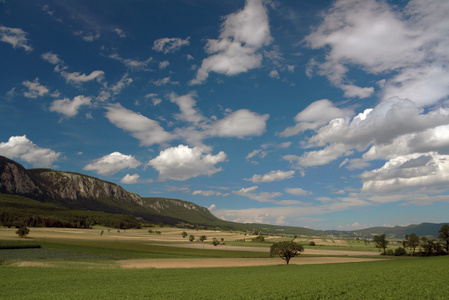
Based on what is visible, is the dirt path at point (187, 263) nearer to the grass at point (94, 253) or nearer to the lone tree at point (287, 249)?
the lone tree at point (287, 249)

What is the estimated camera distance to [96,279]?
42000 mm

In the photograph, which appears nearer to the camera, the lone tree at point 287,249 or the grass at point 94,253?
the grass at point 94,253

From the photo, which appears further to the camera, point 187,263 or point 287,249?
point 287,249

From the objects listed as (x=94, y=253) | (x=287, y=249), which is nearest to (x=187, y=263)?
(x=287, y=249)

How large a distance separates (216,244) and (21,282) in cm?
13240

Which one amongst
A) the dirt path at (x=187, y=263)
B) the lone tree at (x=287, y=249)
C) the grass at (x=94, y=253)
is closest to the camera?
the dirt path at (x=187, y=263)

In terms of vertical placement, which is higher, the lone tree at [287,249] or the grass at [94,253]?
the lone tree at [287,249]

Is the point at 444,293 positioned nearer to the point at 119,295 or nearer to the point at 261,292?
the point at 261,292

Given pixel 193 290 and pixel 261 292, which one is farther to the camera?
pixel 193 290

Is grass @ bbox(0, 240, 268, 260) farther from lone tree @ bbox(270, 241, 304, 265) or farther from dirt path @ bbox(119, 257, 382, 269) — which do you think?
lone tree @ bbox(270, 241, 304, 265)

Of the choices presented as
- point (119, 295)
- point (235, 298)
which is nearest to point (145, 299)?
point (119, 295)

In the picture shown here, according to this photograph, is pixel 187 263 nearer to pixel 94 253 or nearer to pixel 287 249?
pixel 287 249

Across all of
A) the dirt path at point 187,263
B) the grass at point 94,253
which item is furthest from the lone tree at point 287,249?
the grass at point 94,253

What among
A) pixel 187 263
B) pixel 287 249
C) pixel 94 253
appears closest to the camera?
pixel 187 263
